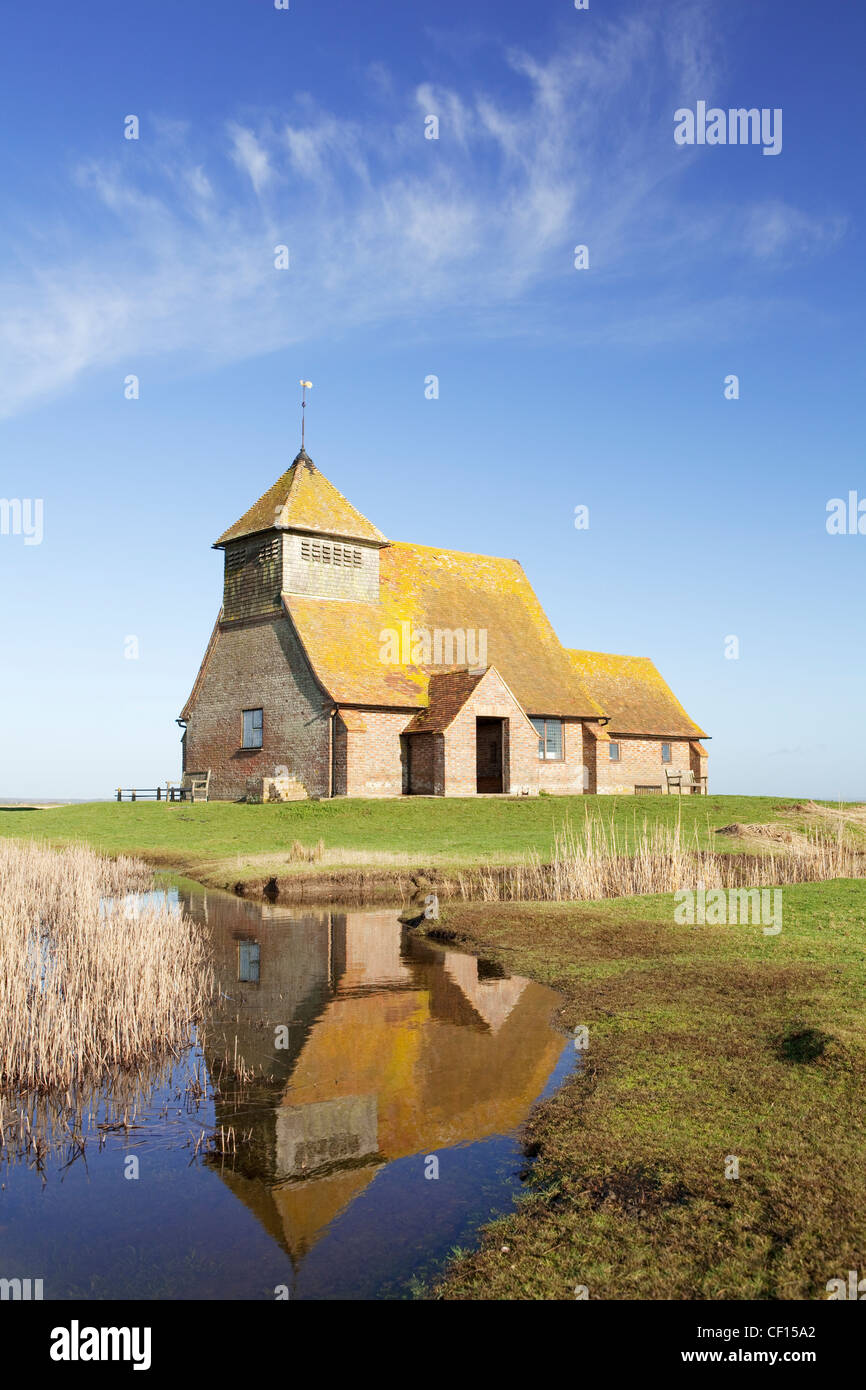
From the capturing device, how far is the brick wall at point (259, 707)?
129 feet

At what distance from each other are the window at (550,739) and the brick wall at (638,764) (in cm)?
245

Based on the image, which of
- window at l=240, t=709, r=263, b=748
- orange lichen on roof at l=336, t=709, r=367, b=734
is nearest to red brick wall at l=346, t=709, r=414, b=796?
orange lichen on roof at l=336, t=709, r=367, b=734

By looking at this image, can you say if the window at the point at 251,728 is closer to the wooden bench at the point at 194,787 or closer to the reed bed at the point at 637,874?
the wooden bench at the point at 194,787

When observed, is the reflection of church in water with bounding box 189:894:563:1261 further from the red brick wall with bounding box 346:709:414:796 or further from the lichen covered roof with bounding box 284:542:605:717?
the lichen covered roof with bounding box 284:542:605:717

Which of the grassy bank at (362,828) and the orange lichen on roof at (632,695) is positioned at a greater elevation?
the orange lichen on roof at (632,695)

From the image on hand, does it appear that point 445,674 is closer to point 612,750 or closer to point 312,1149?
point 612,750

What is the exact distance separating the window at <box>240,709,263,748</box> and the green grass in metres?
3.51

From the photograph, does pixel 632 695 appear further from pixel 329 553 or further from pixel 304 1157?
pixel 304 1157

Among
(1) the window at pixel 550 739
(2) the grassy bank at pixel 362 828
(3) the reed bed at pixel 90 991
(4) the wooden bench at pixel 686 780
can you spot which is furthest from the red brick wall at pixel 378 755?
Answer: (3) the reed bed at pixel 90 991

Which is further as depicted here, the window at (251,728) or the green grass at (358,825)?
the window at (251,728)

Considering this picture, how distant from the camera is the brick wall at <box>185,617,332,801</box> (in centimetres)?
3928

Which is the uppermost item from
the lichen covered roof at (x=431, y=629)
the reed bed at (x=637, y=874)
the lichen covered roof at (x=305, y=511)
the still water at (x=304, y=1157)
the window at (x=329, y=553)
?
the lichen covered roof at (x=305, y=511)

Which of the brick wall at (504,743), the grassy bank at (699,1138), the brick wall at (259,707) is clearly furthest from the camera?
the brick wall at (259,707)
